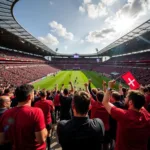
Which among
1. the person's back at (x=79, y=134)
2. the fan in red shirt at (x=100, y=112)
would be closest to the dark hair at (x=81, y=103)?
the person's back at (x=79, y=134)

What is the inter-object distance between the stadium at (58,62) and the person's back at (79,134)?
5.02 feet

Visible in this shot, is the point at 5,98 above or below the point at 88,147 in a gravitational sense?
above

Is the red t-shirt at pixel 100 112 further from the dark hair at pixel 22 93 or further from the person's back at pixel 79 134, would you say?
the dark hair at pixel 22 93

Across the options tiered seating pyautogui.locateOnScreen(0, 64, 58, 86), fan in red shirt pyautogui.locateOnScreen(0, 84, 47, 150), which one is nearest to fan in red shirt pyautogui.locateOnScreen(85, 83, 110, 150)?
fan in red shirt pyautogui.locateOnScreen(0, 84, 47, 150)

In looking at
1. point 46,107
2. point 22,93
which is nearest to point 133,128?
point 22,93

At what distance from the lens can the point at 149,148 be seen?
4020 millimetres

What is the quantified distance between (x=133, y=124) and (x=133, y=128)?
2.9 inches

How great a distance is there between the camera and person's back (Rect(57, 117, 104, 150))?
200cm

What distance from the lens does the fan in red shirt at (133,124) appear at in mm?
2461

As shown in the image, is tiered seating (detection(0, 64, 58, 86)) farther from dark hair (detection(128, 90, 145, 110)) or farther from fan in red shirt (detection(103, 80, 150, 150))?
dark hair (detection(128, 90, 145, 110))

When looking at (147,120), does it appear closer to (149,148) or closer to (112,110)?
(112,110)

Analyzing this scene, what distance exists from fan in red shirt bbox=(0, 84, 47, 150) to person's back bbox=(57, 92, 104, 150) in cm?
54

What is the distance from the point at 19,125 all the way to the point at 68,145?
3.16ft

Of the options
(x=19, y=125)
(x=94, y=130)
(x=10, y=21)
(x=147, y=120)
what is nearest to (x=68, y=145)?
(x=94, y=130)
